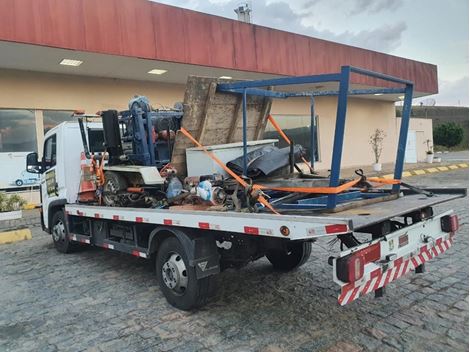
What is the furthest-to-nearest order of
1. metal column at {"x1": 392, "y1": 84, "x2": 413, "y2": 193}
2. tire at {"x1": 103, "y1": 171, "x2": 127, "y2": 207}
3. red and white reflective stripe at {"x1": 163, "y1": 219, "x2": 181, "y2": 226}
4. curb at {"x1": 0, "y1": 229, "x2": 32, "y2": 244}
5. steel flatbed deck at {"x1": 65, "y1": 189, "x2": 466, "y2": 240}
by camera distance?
curb at {"x1": 0, "y1": 229, "x2": 32, "y2": 244} → tire at {"x1": 103, "y1": 171, "x2": 127, "y2": 207} → metal column at {"x1": 392, "y1": 84, "x2": 413, "y2": 193} → red and white reflective stripe at {"x1": 163, "y1": 219, "x2": 181, "y2": 226} → steel flatbed deck at {"x1": 65, "y1": 189, "x2": 466, "y2": 240}

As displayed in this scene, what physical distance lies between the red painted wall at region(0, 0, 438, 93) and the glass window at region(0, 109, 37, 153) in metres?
2.99

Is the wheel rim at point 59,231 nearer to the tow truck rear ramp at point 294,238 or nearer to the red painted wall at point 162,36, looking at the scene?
the tow truck rear ramp at point 294,238

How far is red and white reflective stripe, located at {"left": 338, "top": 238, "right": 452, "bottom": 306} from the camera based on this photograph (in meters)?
3.23

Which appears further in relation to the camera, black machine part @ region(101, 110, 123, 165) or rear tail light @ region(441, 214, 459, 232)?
black machine part @ region(101, 110, 123, 165)

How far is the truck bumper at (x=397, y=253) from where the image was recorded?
3.26 meters

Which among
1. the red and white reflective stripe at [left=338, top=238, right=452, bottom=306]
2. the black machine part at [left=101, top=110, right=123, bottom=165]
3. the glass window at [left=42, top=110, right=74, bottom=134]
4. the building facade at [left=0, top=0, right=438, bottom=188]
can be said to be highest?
the building facade at [left=0, top=0, right=438, bottom=188]

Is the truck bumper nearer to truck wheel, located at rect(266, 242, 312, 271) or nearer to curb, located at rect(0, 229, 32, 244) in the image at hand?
truck wheel, located at rect(266, 242, 312, 271)

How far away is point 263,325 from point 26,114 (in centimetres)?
1009

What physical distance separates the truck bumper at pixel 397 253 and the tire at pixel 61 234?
16.4 feet

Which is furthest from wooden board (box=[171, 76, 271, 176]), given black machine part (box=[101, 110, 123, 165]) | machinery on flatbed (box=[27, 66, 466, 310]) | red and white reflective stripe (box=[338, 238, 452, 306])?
red and white reflective stripe (box=[338, 238, 452, 306])

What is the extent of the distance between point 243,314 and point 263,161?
1.66 m

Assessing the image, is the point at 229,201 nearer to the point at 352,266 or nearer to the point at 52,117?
the point at 352,266

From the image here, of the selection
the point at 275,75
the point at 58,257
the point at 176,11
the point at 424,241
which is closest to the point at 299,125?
the point at 275,75

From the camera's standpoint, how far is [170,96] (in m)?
14.4
